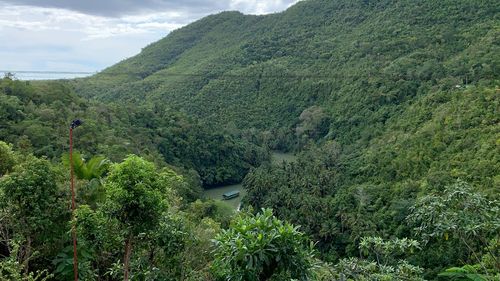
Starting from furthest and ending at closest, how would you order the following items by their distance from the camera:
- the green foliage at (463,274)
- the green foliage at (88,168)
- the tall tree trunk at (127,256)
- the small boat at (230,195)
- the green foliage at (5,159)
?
the small boat at (230,195)
the green foliage at (88,168)
the green foliage at (5,159)
the tall tree trunk at (127,256)
the green foliage at (463,274)

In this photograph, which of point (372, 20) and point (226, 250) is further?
point (372, 20)

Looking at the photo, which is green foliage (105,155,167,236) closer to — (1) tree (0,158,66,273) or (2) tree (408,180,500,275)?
(1) tree (0,158,66,273)

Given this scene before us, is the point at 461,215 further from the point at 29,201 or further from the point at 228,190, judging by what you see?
the point at 228,190

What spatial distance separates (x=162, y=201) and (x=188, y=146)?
37.8 metres

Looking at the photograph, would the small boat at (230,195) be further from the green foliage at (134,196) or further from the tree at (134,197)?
the green foliage at (134,196)

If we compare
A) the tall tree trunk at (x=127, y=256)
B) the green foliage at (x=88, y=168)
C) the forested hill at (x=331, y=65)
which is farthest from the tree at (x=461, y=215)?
the forested hill at (x=331, y=65)

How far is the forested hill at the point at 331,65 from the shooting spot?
4203cm

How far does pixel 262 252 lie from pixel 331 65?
59.2 m

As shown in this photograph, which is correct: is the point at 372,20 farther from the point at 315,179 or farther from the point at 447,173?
the point at 447,173

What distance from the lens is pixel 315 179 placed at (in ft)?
115

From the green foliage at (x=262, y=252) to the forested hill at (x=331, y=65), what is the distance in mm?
30215

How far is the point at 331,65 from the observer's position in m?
61.9

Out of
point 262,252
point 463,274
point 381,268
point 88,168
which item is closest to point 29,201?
point 88,168

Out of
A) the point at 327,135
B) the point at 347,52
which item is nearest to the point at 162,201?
the point at 327,135
